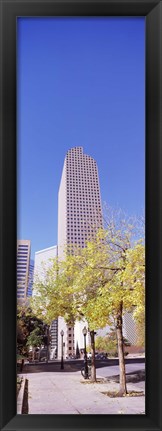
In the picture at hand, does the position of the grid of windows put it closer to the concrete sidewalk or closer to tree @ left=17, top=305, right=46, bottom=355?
tree @ left=17, top=305, right=46, bottom=355

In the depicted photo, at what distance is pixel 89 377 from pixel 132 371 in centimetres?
18

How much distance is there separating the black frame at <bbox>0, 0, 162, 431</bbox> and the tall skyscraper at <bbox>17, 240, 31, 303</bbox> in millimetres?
51

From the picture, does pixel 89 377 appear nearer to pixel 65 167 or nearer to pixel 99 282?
pixel 99 282

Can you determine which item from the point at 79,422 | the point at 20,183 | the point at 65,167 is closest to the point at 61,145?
the point at 65,167

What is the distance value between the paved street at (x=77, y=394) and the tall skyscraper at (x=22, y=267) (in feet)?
1.06

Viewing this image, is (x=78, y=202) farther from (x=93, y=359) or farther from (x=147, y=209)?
(x=93, y=359)

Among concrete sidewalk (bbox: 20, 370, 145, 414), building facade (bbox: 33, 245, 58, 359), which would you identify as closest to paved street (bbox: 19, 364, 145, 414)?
concrete sidewalk (bbox: 20, 370, 145, 414)

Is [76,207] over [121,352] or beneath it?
over

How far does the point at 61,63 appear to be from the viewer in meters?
2.10

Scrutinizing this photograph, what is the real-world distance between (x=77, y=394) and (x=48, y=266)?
53cm

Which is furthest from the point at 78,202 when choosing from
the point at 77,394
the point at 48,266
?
the point at 77,394

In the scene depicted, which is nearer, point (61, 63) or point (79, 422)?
point (79, 422)

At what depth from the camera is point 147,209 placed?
196 centimetres

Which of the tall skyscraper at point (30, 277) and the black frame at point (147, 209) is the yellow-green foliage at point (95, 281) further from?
the black frame at point (147, 209)
